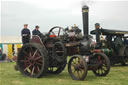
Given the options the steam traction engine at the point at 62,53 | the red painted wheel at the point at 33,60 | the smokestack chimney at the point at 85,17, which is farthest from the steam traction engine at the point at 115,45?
the red painted wheel at the point at 33,60

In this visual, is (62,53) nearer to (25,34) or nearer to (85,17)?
(85,17)

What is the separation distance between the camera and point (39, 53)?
23.3 feet

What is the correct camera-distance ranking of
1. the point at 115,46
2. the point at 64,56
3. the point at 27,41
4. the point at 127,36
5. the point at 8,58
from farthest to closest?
the point at 8,58 < the point at 127,36 < the point at 115,46 < the point at 27,41 < the point at 64,56

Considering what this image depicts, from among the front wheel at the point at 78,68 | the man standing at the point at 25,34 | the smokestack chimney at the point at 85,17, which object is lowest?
the front wheel at the point at 78,68

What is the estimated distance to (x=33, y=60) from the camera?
7.10 meters

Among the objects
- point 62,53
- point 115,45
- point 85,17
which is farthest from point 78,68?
point 115,45

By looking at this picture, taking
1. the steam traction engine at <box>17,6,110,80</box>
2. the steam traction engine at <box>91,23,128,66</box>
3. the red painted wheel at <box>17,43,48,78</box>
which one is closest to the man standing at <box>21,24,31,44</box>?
the steam traction engine at <box>17,6,110,80</box>

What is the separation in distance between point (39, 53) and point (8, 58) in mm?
10163

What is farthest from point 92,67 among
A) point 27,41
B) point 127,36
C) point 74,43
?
point 127,36

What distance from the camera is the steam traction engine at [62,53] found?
6.63 metres

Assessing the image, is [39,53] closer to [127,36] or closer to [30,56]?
[30,56]

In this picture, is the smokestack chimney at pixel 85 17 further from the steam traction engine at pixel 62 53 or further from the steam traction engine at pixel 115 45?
the steam traction engine at pixel 115 45

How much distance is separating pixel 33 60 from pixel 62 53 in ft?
3.35

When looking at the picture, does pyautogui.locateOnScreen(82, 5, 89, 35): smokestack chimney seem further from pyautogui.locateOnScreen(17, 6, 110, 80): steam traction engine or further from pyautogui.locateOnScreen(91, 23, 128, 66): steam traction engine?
pyautogui.locateOnScreen(91, 23, 128, 66): steam traction engine
